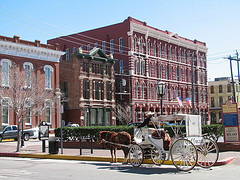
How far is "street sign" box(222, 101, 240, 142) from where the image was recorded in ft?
57.1

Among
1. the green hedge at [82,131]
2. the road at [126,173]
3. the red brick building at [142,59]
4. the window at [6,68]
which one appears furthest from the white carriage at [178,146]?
the red brick building at [142,59]

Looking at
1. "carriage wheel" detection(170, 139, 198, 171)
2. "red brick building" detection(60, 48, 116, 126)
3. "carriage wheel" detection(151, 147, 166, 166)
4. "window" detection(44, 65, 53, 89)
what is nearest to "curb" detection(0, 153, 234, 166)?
"carriage wheel" detection(151, 147, 166, 166)

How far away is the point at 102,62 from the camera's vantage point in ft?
164

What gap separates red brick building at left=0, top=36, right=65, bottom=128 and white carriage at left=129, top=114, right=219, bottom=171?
23465 mm

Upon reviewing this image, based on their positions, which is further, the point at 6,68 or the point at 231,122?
the point at 6,68

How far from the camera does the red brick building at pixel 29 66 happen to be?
3753cm

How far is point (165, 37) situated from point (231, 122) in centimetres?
4479

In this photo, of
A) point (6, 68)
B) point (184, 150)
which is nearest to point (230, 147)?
point (184, 150)

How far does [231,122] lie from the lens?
17.6 m

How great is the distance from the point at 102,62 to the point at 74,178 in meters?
39.7

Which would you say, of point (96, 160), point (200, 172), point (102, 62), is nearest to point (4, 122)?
point (102, 62)

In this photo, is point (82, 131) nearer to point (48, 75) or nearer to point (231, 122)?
point (231, 122)

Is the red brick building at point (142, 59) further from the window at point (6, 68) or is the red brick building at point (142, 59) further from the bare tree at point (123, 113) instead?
the window at point (6, 68)

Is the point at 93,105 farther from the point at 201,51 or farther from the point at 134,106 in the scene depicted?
the point at 201,51
